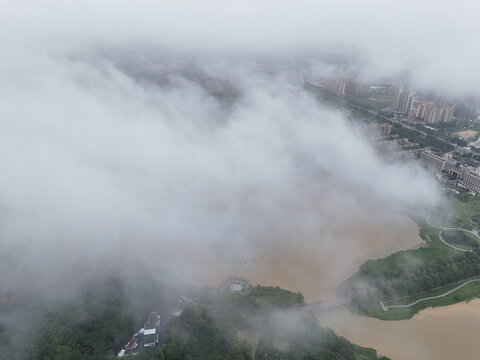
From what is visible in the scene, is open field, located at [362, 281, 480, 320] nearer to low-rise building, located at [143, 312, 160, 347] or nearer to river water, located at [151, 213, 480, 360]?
river water, located at [151, 213, 480, 360]

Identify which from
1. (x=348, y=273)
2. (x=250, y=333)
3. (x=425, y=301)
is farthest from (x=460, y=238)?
(x=250, y=333)

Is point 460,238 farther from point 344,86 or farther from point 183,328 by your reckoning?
point 344,86

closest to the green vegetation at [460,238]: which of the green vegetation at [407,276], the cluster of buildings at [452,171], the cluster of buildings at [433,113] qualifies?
the green vegetation at [407,276]

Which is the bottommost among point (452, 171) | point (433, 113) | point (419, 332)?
point (419, 332)

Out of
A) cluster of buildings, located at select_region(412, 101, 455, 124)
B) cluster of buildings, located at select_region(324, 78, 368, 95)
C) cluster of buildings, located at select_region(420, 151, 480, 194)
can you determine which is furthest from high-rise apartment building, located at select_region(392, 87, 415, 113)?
cluster of buildings, located at select_region(420, 151, 480, 194)

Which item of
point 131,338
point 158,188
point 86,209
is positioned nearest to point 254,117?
point 158,188

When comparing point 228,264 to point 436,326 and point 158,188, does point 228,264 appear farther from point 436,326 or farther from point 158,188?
point 436,326

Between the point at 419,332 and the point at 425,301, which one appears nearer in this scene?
the point at 419,332
